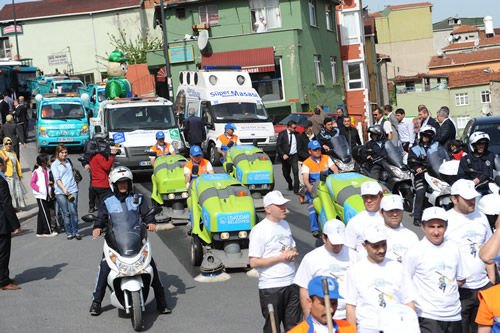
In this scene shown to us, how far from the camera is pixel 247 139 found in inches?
974

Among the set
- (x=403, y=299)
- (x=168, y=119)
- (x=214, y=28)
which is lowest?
(x=403, y=299)

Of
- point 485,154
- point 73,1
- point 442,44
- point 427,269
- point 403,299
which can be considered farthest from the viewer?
point 442,44

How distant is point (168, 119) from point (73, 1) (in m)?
50.1

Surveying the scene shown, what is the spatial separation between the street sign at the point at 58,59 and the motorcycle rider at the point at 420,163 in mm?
55699

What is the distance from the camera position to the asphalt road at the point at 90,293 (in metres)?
9.59

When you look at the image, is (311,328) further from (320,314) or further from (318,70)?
(318,70)

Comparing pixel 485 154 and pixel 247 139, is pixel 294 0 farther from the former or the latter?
pixel 485 154

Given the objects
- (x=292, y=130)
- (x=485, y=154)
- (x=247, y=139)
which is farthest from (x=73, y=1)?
(x=485, y=154)

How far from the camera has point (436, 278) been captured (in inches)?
262

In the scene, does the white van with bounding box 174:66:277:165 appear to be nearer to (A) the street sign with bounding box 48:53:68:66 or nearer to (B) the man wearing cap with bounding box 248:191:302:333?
(B) the man wearing cap with bounding box 248:191:302:333

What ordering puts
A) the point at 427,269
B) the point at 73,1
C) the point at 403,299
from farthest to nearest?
the point at 73,1, the point at 427,269, the point at 403,299

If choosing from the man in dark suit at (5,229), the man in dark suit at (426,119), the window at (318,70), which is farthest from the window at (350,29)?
the man in dark suit at (5,229)

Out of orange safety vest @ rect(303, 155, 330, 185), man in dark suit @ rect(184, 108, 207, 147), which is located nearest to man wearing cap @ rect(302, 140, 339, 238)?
orange safety vest @ rect(303, 155, 330, 185)

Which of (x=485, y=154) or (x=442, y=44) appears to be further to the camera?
(x=442, y=44)
